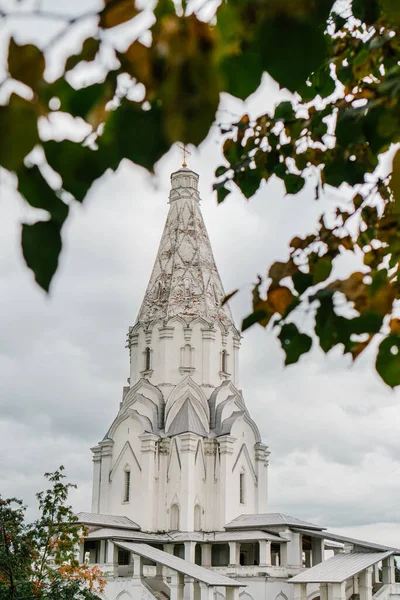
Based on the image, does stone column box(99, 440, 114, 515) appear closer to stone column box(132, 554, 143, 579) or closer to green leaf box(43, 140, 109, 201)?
stone column box(132, 554, 143, 579)

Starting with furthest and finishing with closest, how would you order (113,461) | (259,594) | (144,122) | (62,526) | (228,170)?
(113,461), (259,594), (62,526), (228,170), (144,122)

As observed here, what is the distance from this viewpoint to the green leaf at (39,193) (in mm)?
1399

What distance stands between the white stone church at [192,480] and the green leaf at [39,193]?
67.0 feet

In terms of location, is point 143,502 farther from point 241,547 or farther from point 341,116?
point 341,116

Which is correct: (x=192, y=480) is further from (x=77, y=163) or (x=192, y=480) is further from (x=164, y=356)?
(x=77, y=163)

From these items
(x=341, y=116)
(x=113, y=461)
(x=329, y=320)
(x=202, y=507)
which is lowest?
(x=329, y=320)

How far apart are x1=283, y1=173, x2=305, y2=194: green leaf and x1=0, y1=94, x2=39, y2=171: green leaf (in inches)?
103

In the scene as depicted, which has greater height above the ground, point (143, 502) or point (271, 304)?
point (143, 502)

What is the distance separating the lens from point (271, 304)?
2275 millimetres

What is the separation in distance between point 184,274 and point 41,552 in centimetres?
1557

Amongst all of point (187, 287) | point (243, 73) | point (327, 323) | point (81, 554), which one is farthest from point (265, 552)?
point (243, 73)

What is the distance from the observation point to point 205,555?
2528 centimetres

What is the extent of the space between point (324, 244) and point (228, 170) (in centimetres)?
71

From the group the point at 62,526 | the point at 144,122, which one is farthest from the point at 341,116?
the point at 62,526
